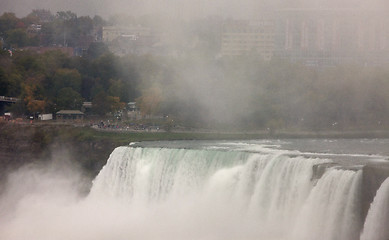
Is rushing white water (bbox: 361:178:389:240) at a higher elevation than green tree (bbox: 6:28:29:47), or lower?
lower

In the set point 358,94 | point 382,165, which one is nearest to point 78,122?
point 358,94

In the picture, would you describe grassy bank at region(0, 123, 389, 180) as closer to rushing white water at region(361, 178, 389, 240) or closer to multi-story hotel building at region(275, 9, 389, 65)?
multi-story hotel building at region(275, 9, 389, 65)

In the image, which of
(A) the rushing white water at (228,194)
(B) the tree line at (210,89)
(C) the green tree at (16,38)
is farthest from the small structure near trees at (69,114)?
(C) the green tree at (16,38)

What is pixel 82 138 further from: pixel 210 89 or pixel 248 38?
pixel 248 38

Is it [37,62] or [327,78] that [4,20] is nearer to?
[37,62]

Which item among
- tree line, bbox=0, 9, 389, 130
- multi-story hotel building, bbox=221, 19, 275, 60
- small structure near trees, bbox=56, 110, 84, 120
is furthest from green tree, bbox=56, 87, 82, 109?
multi-story hotel building, bbox=221, 19, 275, 60

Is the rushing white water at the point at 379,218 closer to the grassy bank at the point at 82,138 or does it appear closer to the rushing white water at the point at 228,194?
the rushing white water at the point at 228,194

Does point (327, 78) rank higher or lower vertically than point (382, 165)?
higher
